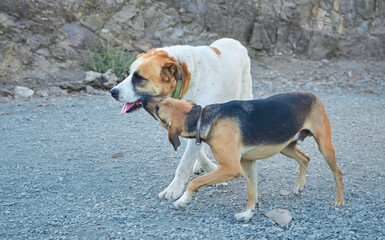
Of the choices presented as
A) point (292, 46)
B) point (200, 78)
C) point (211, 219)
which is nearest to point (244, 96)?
point (200, 78)

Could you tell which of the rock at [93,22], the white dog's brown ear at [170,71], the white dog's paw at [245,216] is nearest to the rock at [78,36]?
the rock at [93,22]

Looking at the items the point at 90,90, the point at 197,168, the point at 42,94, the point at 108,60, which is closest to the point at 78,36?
the point at 108,60

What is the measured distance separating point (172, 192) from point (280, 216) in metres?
1.16

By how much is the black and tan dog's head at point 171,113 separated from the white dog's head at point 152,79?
1.87ft

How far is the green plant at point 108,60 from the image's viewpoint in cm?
1081

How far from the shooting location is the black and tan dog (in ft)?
12.0

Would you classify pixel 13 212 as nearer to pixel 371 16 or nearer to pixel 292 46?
pixel 292 46

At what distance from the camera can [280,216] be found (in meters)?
3.80

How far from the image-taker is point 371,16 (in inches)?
601

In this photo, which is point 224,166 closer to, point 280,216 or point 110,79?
point 280,216

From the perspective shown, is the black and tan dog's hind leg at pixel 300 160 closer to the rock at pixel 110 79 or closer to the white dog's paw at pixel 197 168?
the white dog's paw at pixel 197 168

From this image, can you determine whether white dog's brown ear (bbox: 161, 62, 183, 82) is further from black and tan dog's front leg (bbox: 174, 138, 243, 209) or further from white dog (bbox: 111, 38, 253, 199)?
black and tan dog's front leg (bbox: 174, 138, 243, 209)

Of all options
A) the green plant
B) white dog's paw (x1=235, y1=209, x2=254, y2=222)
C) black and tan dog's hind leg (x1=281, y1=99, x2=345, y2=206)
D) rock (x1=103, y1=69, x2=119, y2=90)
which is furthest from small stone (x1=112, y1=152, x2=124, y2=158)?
the green plant

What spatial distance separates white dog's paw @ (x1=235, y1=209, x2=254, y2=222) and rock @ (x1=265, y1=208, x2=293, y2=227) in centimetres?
17
